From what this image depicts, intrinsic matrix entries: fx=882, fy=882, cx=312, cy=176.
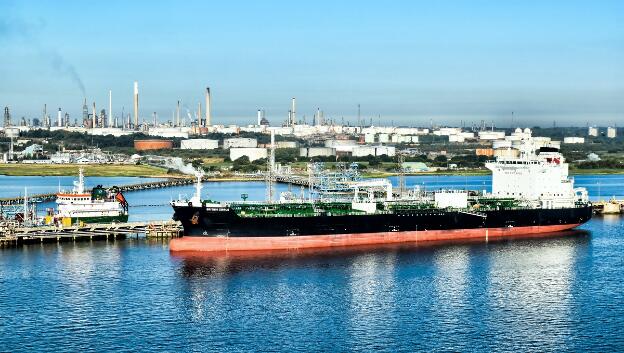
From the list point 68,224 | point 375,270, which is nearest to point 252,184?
point 68,224

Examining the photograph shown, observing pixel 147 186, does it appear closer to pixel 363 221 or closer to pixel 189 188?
pixel 189 188

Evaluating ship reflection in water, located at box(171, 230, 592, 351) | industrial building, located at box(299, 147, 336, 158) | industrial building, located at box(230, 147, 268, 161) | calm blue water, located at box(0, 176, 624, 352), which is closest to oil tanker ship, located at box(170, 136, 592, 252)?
ship reflection in water, located at box(171, 230, 592, 351)

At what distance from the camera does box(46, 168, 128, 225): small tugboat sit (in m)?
41.3

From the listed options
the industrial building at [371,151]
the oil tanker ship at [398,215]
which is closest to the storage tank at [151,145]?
the industrial building at [371,151]

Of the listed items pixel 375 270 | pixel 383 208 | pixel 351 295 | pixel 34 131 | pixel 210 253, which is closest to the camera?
pixel 351 295

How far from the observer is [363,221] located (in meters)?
38.8

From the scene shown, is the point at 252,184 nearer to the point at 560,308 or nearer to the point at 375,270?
the point at 375,270

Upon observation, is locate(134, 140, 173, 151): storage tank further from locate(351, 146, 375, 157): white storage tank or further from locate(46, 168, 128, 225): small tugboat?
locate(46, 168, 128, 225): small tugboat

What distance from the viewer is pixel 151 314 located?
25609 mm

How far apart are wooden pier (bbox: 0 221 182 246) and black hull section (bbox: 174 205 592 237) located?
16.3ft

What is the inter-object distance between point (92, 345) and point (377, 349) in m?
7.26

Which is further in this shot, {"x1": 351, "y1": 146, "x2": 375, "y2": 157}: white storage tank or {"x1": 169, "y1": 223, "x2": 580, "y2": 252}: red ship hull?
{"x1": 351, "y1": 146, "x2": 375, "y2": 157}: white storage tank

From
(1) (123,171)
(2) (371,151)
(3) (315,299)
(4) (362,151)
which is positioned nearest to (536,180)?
(3) (315,299)

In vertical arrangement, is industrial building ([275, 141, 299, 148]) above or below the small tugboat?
above
